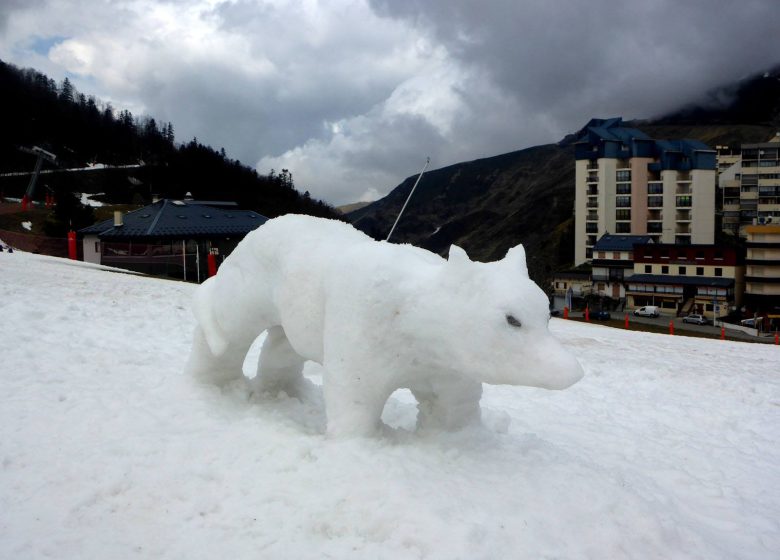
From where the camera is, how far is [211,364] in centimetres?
Answer: 589

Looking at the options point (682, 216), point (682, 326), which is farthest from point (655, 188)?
point (682, 326)

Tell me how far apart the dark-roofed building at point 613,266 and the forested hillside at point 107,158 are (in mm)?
23313

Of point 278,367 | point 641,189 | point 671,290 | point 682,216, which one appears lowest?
point 671,290

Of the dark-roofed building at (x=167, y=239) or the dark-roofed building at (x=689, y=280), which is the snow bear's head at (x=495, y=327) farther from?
the dark-roofed building at (x=689, y=280)

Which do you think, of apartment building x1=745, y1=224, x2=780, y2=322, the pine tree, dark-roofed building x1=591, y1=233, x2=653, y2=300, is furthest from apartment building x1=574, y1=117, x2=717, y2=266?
the pine tree

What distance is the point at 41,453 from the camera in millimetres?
4418

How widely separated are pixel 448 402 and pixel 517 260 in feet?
4.20

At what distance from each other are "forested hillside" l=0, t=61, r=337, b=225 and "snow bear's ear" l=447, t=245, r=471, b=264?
153ft

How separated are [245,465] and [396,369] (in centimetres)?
Result: 135

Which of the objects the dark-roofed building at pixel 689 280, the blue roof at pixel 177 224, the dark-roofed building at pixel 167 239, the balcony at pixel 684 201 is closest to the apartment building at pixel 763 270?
the dark-roofed building at pixel 689 280

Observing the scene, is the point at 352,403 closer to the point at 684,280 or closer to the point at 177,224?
the point at 177,224

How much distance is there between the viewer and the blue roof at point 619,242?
40188 mm

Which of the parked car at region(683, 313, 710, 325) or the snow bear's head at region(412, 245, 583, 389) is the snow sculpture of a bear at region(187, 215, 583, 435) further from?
the parked car at region(683, 313, 710, 325)

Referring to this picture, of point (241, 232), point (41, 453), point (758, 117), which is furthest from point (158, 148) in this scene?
point (41, 453)
